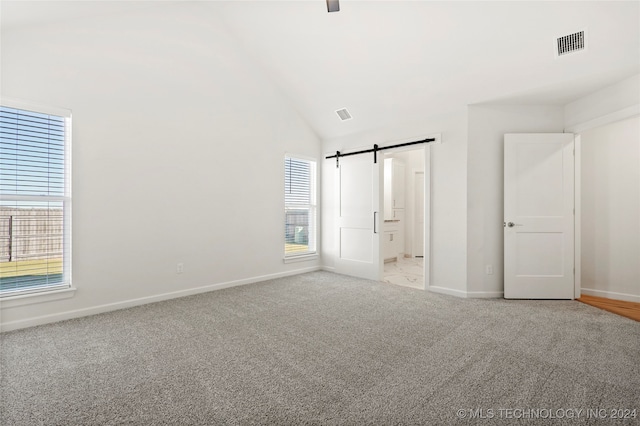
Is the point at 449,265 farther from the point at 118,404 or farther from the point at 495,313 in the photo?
the point at 118,404

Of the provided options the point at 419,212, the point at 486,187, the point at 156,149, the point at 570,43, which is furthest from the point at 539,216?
the point at 156,149

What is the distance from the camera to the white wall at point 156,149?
126 inches

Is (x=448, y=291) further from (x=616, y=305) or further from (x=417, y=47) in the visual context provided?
(x=417, y=47)

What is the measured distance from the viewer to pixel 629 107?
3.23 metres

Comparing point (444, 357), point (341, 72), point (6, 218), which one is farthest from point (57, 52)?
point (444, 357)

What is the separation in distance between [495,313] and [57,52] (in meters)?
5.30

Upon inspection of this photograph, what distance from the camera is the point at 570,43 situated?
297 centimetres

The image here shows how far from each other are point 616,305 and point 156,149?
5.86 meters

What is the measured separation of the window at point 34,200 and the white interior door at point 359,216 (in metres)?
3.82

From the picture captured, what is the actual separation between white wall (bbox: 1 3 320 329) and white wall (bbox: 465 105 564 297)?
2919 millimetres

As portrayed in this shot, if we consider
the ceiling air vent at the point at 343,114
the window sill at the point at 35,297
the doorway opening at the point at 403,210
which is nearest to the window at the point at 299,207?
the ceiling air vent at the point at 343,114

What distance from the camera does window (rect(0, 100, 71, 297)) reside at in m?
2.94

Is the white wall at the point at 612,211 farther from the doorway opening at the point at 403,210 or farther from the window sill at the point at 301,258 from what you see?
the window sill at the point at 301,258

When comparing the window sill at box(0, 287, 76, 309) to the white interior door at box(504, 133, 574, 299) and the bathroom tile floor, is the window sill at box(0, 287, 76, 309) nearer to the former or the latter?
the bathroom tile floor
